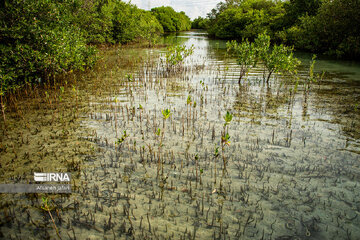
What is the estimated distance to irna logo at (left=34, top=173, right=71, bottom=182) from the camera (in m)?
4.51

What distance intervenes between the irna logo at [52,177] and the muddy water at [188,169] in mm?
156

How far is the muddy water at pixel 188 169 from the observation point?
3.51 m

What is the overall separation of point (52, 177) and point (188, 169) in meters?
2.95

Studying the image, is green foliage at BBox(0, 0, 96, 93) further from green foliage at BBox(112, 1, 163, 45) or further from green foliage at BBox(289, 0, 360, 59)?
green foliage at BBox(289, 0, 360, 59)

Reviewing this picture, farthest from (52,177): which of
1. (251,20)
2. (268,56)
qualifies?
(251,20)

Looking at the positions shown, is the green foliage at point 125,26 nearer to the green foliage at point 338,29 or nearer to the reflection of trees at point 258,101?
the green foliage at point 338,29

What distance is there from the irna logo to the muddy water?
156mm

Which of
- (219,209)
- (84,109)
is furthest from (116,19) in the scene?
(219,209)

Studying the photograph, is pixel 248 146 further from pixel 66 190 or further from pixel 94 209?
pixel 66 190

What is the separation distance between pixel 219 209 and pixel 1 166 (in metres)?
4.78

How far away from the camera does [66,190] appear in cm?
417

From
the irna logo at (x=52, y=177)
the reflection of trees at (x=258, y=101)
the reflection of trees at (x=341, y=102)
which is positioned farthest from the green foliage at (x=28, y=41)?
the reflection of trees at (x=341, y=102)

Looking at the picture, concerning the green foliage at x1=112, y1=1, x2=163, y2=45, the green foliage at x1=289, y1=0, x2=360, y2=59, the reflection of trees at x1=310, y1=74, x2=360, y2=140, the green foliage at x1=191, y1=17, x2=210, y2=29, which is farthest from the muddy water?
the green foliage at x1=191, y1=17, x2=210, y2=29

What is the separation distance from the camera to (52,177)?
15.3ft
